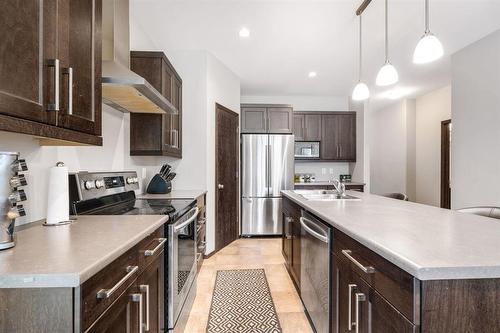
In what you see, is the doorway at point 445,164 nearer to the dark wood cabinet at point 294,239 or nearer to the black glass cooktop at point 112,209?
the dark wood cabinet at point 294,239

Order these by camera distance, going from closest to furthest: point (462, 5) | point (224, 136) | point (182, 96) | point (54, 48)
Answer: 1. point (54, 48)
2. point (462, 5)
3. point (182, 96)
4. point (224, 136)

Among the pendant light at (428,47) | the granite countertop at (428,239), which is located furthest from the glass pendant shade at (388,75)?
the granite countertop at (428,239)

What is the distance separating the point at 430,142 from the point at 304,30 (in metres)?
4.35

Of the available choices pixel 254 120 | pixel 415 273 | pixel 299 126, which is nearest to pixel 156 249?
pixel 415 273

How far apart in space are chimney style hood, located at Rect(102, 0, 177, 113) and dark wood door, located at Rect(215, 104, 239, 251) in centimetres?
172

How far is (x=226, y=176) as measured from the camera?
4.14 metres

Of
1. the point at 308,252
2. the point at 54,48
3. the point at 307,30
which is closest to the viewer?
the point at 54,48

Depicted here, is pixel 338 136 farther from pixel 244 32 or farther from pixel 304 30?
pixel 244 32

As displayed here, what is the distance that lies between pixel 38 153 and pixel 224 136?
110 inches

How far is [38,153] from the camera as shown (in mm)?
1431

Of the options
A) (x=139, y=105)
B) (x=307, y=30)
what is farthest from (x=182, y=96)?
(x=307, y=30)

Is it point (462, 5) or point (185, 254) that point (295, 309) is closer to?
point (185, 254)

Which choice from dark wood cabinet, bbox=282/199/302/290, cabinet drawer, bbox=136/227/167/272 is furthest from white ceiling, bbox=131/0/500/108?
cabinet drawer, bbox=136/227/167/272

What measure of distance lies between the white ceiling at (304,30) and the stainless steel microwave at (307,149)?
4.65 feet
